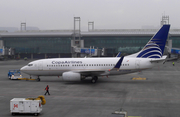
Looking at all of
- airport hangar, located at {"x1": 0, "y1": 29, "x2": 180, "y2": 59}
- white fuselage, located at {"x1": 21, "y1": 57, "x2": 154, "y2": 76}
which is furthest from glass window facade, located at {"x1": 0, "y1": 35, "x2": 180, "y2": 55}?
white fuselage, located at {"x1": 21, "y1": 57, "x2": 154, "y2": 76}

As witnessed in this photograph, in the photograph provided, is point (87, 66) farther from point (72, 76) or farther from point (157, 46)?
point (157, 46)

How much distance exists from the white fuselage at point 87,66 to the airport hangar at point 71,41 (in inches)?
2187

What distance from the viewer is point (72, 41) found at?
97688mm

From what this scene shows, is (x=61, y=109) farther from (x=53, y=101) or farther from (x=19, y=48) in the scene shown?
(x=19, y=48)

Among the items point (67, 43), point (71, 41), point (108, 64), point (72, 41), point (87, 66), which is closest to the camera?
point (108, 64)

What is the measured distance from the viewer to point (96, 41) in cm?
9956

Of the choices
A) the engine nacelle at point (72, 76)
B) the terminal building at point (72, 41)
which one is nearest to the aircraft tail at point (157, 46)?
the engine nacelle at point (72, 76)

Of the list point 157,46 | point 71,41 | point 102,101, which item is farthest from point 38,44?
point 102,101

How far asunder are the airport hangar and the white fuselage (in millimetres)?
55551

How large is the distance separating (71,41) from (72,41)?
0.66 m

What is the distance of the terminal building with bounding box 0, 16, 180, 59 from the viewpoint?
96562 millimetres

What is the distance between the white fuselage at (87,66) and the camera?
33.9 m

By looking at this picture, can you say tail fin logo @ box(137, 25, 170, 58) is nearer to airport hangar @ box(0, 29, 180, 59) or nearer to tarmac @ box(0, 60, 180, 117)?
tarmac @ box(0, 60, 180, 117)

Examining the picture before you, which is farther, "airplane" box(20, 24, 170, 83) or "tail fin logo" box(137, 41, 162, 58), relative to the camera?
"tail fin logo" box(137, 41, 162, 58)
